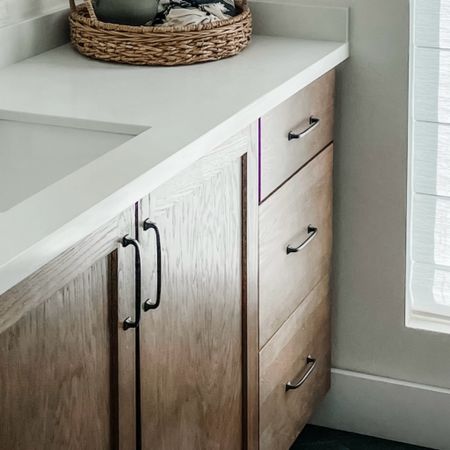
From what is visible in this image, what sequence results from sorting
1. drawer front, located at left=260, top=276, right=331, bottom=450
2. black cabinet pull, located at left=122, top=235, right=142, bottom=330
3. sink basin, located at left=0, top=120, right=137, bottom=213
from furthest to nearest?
drawer front, located at left=260, top=276, right=331, bottom=450 < sink basin, located at left=0, top=120, right=137, bottom=213 < black cabinet pull, located at left=122, top=235, right=142, bottom=330

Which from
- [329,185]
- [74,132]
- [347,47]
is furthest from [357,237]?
[74,132]

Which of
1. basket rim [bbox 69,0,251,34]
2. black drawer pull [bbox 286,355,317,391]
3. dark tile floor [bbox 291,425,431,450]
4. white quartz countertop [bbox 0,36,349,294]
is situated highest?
basket rim [bbox 69,0,251,34]

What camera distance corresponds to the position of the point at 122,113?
1.94 metres

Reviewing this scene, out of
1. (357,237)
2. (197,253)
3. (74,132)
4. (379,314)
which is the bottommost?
(379,314)

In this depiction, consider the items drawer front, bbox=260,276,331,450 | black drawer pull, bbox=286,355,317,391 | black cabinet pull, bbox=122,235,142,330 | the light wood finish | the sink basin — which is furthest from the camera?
black drawer pull, bbox=286,355,317,391

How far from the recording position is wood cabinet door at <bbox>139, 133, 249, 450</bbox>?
1740mm

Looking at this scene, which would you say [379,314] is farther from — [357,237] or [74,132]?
[74,132]

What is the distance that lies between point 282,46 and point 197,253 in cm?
79

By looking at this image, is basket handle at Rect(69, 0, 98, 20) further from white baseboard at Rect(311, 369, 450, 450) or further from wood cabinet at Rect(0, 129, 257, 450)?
white baseboard at Rect(311, 369, 450, 450)

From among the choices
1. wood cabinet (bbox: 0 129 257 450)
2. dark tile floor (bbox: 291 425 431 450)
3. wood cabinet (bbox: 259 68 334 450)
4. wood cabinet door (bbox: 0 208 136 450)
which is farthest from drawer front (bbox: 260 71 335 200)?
dark tile floor (bbox: 291 425 431 450)

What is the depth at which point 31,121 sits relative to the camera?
6.40 feet

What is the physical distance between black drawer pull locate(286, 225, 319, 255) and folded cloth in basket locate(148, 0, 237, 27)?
1.71 feet

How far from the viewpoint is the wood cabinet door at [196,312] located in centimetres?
174

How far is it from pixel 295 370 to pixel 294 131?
57 centimetres
